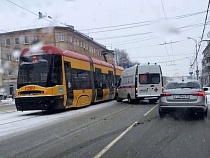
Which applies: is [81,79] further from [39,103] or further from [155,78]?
[155,78]

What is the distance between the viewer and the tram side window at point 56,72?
47.2 ft

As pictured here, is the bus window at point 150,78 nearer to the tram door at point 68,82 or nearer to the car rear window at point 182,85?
the tram door at point 68,82

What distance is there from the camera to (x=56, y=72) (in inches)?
572

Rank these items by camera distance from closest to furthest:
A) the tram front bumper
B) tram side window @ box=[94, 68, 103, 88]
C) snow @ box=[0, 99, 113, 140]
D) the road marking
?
the road marking, snow @ box=[0, 99, 113, 140], the tram front bumper, tram side window @ box=[94, 68, 103, 88]

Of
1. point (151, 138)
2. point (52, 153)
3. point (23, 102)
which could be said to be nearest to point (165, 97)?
point (151, 138)

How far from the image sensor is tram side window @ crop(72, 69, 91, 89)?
53.6ft

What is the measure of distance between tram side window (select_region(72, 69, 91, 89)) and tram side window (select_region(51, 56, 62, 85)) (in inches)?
58.8

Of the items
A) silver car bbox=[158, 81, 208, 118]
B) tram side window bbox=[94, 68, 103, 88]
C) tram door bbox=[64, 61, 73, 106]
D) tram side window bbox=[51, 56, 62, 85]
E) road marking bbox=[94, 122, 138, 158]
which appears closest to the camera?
road marking bbox=[94, 122, 138, 158]

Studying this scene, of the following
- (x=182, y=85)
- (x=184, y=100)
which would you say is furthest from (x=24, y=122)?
(x=182, y=85)

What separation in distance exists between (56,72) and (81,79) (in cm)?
300

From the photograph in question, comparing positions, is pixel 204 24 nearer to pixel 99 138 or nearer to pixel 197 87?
pixel 197 87

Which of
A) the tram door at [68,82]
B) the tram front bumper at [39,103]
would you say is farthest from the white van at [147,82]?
the tram front bumper at [39,103]

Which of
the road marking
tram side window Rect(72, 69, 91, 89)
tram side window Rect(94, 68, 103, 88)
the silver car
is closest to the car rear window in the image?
the silver car

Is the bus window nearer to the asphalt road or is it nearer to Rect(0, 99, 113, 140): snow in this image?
Rect(0, 99, 113, 140): snow
